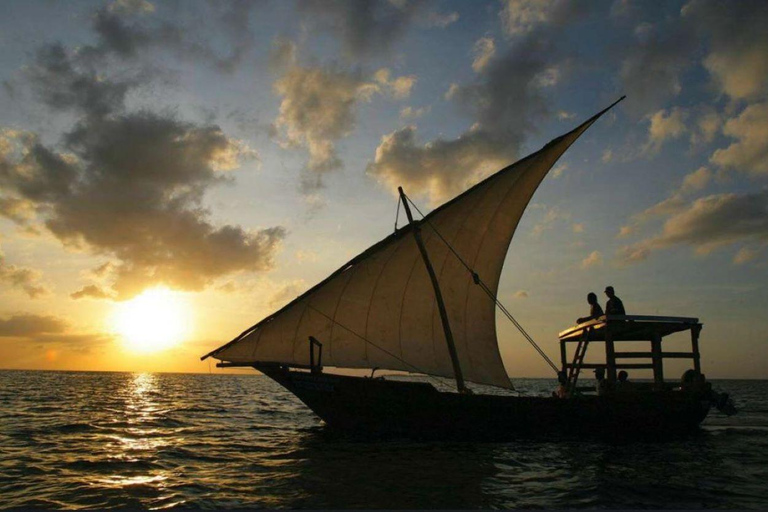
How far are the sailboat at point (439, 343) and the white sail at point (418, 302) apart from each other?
36 mm

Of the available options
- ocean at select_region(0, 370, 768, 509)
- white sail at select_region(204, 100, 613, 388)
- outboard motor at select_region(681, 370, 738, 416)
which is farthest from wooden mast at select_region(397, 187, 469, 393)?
outboard motor at select_region(681, 370, 738, 416)

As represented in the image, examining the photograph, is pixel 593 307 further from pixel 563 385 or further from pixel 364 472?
pixel 364 472

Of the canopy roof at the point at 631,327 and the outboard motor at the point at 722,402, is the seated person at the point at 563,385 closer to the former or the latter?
the canopy roof at the point at 631,327

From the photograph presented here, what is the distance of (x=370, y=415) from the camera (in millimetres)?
17344

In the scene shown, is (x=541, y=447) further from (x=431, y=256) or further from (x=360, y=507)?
(x=360, y=507)

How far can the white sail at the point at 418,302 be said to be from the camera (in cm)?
1778

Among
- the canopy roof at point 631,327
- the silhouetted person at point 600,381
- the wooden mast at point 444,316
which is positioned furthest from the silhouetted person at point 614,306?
the wooden mast at point 444,316

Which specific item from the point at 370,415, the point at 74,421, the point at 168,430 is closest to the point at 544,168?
the point at 370,415

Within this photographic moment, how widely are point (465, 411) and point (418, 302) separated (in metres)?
3.95

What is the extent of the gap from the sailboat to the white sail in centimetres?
4

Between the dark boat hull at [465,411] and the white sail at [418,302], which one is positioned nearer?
the dark boat hull at [465,411]

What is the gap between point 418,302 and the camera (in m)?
18.6

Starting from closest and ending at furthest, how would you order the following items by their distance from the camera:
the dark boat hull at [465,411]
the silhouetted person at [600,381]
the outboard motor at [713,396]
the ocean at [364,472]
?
the ocean at [364,472] → the dark boat hull at [465,411] → the silhouetted person at [600,381] → the outboard motor at [713,396]

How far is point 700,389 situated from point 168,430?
68.2 feet
